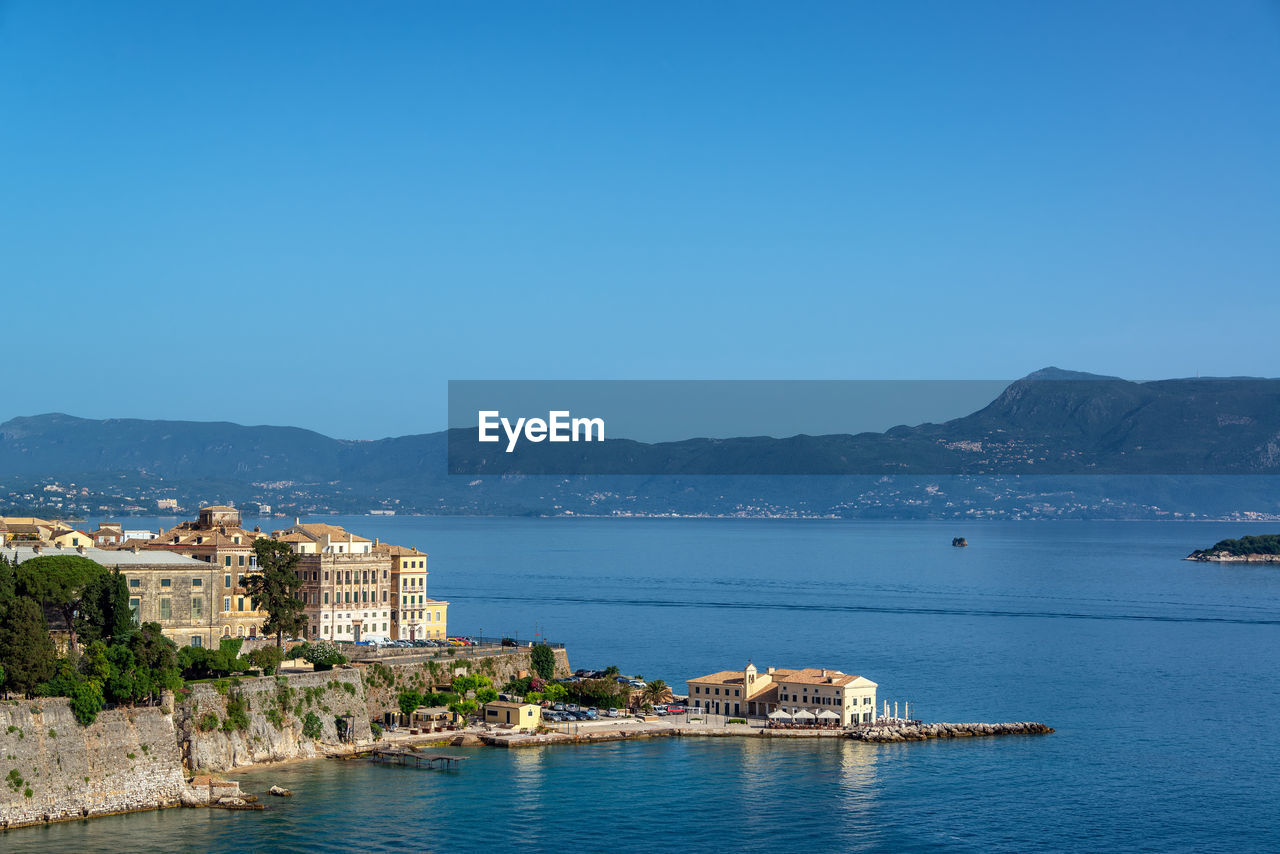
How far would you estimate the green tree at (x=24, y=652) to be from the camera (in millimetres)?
51531

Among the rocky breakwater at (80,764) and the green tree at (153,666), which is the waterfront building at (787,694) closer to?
the green tree at (153,666)

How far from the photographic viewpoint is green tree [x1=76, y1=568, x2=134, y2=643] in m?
57.5

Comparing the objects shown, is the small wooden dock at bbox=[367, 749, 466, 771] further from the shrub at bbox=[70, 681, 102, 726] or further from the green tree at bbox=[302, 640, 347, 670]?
the shrub at bbox=[70, 681, 102, 726]

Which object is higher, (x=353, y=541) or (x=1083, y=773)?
(x=353, y=541)

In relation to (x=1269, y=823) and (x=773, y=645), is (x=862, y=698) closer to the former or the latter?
(x=1269, y=823)

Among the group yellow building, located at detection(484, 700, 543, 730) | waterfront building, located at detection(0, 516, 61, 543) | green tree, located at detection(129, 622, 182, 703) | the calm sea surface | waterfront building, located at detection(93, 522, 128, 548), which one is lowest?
the calm sea surface

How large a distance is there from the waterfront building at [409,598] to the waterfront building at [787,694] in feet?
48.1

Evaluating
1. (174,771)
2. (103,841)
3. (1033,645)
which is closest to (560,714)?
(174,771)

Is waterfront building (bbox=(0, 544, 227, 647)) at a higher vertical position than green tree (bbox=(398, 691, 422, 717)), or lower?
higher

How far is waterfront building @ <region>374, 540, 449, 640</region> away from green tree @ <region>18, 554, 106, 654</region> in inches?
883

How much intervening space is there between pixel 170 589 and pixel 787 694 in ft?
87.4

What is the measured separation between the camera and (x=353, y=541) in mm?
80375

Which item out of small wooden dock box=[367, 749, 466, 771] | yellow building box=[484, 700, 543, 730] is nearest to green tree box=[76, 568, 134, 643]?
small wooden dock box=[367, 749, 466, 771]

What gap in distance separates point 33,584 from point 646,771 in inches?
900
